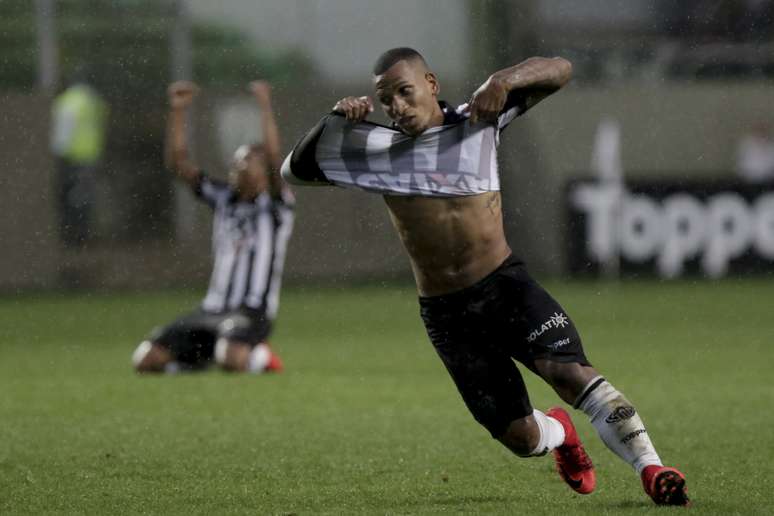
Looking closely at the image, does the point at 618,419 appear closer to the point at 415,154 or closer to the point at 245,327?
the point at 415,154

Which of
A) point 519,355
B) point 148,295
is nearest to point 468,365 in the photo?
point 519,355

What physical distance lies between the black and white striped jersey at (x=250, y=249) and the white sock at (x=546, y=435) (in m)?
5.85

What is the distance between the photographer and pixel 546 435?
21.3 ft

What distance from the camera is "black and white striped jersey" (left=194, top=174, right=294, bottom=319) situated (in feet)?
40.1

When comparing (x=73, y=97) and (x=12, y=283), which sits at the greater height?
(x=73, y=97)

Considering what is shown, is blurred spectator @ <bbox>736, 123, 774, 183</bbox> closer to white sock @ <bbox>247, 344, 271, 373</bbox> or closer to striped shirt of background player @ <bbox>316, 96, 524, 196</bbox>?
white sock @ <bbox>247, 344, 271, 373</bbox>

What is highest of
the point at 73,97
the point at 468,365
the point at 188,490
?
the point at 468,365

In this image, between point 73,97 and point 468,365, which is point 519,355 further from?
point 73,97

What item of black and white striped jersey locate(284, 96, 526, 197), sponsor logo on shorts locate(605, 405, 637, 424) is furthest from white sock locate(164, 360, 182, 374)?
sponsor logo on shorts locate(605, 405, 637, 424)

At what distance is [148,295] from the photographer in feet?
62.9

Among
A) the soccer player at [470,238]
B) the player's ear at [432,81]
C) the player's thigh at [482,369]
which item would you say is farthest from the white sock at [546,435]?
the player's ear at [432,81]

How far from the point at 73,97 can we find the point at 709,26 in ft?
28.7

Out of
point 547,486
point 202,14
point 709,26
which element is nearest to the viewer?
point 547,486

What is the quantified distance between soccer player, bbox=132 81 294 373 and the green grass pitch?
33 centimetres
